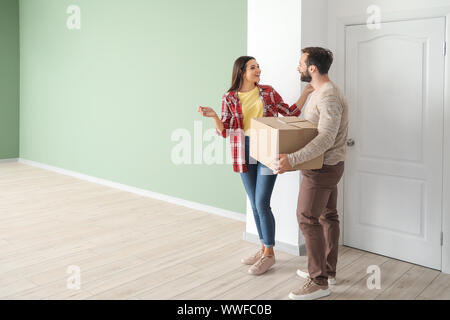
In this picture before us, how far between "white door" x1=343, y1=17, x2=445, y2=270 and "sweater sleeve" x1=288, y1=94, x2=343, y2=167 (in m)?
0.89

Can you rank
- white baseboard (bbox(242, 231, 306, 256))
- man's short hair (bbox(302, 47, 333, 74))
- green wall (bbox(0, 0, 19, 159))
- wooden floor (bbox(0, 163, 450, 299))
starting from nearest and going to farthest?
1. man's short hair (bbox(302, 47, 333, 74))
2. wooden floor (bbox(0, 163, 450, 299))
3. white baseboard (bbox(242, 231, 306, 256))
4. green wall (bbox(0, 0, 19, 159))

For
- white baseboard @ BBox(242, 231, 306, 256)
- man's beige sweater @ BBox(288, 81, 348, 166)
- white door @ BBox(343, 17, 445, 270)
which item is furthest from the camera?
white baseboard @ BBox(242, 231, 306, 256)

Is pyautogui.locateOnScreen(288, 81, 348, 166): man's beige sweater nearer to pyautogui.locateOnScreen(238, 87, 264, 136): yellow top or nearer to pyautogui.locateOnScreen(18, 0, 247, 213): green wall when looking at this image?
pyautogui.locateOnScreen(238, 87, 264, 136): yellow top

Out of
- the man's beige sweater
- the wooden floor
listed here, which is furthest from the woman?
the man's beige sweater

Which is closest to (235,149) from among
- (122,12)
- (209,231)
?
(209,231)

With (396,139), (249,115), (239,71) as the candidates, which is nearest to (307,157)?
(249,115)

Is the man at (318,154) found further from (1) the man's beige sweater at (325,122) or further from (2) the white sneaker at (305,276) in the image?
(2) the white sneaker at (305,276)

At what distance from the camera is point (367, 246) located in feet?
10.9

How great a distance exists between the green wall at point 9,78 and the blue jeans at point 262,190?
562 centimetres

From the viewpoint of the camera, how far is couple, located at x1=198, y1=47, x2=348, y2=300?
7.78 ft

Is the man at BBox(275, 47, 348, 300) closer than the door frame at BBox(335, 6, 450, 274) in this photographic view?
Yes

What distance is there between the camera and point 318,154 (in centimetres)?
236

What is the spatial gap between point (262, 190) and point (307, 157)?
2.11 feet
